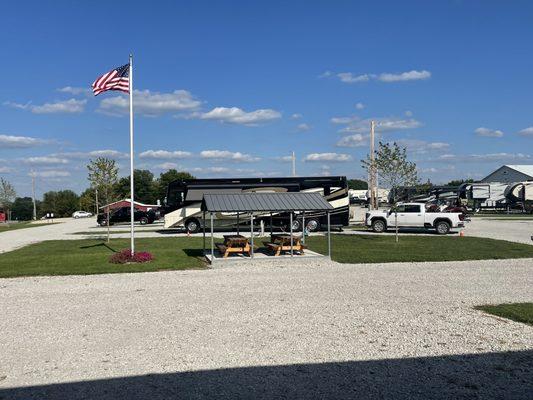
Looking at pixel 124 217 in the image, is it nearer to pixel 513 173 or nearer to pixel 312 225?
pixel 312 225

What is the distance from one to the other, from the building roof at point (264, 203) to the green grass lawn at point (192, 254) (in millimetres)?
1850

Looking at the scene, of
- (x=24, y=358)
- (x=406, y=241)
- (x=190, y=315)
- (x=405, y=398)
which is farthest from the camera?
(x=406, y=241)

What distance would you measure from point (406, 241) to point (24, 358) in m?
19.4

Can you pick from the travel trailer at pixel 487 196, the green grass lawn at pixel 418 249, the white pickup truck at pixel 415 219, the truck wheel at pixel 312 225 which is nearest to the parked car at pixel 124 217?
the truck wheel at pixel 312 225

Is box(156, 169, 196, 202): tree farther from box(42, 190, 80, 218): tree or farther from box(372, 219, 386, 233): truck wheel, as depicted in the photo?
box(372, 219, 386, 233): truck wheel

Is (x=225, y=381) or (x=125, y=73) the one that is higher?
(x=125, y=73)

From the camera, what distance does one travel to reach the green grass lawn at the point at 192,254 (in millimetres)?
15052

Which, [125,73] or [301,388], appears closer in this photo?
[301,388]

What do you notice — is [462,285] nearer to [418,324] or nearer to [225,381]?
[418,324]

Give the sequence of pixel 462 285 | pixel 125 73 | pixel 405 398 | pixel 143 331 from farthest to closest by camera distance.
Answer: pixel 125 73 < pixel 462 285 < pixel 143 331 < pixel 405 398

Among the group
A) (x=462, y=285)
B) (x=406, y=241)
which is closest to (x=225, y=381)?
(x=462, y=285)

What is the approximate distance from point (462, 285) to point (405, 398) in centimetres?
728

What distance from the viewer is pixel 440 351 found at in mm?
6434

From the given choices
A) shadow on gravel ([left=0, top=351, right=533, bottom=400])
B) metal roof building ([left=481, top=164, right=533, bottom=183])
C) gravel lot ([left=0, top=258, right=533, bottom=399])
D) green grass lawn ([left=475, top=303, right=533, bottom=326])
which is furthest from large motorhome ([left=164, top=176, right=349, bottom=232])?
metal roof building ([left=481, top=164, right=533, bottom=183])
